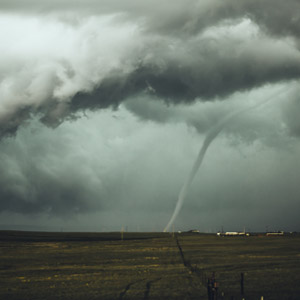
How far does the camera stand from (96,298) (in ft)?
131

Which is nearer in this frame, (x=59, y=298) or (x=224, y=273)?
(x=59, y=298)

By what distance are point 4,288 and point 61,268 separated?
70.3ft

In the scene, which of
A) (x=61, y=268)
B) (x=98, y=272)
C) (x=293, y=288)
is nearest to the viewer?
(x=293, y=288)

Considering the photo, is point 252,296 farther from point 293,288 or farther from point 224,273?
point 224,273

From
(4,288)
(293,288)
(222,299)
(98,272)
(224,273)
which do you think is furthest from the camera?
(98,272)

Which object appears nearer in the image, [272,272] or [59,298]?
[59,298]

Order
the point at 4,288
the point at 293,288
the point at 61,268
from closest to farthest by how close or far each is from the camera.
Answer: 1. the point at 293,288
2. the point at 4,288
3. the point at 61,268

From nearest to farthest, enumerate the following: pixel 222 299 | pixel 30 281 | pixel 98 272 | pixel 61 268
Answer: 1. pixel 222 299
2. pixel 30 281
3. pixel 98 272
4. pixel 61 268

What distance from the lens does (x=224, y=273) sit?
55.2 metres

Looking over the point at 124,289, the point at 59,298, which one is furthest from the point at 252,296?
the point at 59,298

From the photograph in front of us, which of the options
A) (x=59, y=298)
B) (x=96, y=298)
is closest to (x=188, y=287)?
(x=96, y=298)

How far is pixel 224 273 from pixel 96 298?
73.5 feet

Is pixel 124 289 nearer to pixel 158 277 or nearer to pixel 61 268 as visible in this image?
pixel 158 277

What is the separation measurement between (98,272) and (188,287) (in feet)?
67.4
